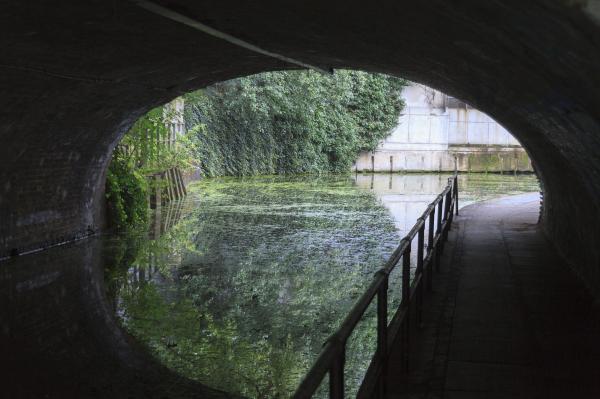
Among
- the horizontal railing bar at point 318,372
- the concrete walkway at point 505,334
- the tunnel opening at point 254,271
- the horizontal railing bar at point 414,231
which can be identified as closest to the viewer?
the horizontal railing bar at point 318,372

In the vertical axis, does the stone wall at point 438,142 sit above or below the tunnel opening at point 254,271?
above

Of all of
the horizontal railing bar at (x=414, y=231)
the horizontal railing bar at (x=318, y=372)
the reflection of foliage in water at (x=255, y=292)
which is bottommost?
the reflection of foliage in water at (x=255, y=292)

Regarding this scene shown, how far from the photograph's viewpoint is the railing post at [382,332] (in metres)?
4.94

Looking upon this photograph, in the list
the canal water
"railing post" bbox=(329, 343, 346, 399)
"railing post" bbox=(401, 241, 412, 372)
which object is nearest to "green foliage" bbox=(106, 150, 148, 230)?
the canal water

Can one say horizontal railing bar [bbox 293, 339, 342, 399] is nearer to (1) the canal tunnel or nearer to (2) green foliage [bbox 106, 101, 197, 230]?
(1) the canal tunnel

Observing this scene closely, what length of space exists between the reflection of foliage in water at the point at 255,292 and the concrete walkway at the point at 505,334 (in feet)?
2.47

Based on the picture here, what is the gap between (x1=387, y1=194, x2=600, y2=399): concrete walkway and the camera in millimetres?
5746

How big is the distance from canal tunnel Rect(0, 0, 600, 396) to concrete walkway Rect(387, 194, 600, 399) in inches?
23.4

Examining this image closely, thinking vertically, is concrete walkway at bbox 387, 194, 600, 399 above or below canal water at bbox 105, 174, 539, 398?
above

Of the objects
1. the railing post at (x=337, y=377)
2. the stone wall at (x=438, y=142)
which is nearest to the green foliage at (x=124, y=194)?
the railing post at (x=337, y=377)

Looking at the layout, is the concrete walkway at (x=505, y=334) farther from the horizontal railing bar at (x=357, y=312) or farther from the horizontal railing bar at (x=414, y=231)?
the horizontal railing bar at (x=357, y=312)

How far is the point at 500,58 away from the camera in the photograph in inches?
228

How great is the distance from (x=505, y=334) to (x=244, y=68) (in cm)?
775

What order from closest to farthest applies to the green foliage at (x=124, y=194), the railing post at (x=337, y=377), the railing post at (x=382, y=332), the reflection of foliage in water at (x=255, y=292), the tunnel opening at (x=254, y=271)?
the railing post at (x=337, y=377) → the railing post at (x=382, y=332) → the reflection of foliage in water at (x=255, y=292) → the tunnel opening at (x=254, y=271) → the green foliage at (x=124, y=194)
